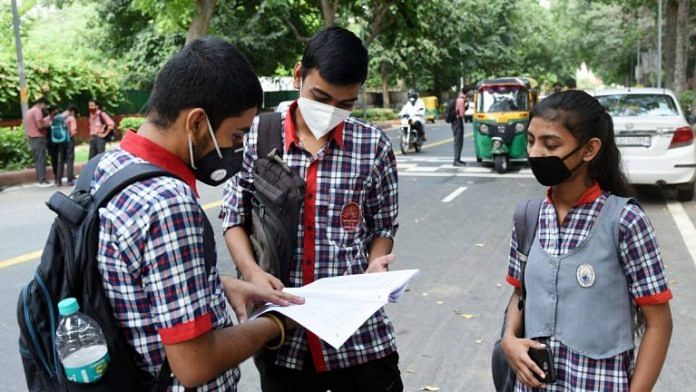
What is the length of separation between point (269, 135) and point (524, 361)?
42.0 inches

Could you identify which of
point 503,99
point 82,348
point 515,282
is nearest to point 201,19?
point 503,99

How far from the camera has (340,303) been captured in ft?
5.93

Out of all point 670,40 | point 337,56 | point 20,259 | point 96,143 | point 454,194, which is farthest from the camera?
point 670,40

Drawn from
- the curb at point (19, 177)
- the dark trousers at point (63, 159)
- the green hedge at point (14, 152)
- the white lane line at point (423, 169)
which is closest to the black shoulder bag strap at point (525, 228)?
the white lane line at point (423, 169)

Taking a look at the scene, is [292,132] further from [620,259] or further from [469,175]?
[469,175]

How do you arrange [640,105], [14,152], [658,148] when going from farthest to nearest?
[14,152], [640,105], [658,148]

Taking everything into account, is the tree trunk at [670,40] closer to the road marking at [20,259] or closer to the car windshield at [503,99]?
the car windshield at [503,99]

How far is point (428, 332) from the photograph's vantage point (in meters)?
4.43

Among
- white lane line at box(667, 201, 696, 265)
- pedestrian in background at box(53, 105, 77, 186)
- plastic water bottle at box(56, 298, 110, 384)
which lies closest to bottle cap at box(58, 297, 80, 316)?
plastic water bottle at box(56, 298, 110, 384)

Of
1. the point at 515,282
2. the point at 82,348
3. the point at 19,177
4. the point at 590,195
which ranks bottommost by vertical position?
the point at 19,177

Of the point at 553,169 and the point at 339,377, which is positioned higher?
the point at 553,169

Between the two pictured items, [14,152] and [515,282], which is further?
[14,152]

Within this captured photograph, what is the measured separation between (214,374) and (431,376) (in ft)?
8.29

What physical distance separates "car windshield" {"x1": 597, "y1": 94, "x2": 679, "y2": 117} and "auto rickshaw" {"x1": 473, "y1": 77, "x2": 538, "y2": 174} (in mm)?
3000
